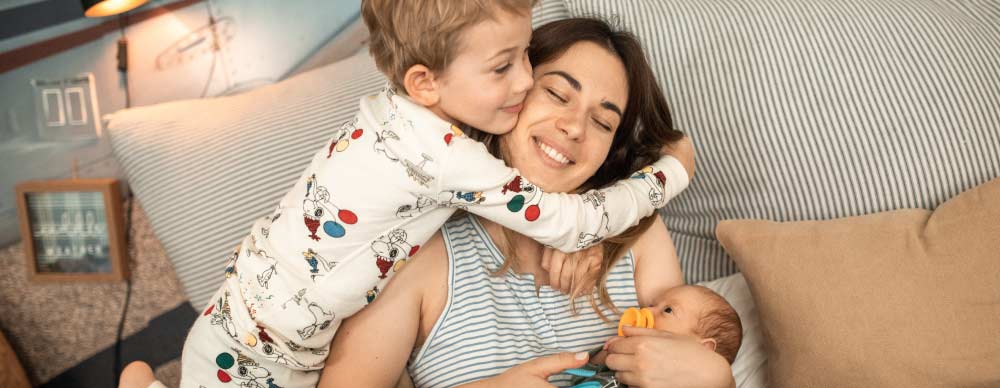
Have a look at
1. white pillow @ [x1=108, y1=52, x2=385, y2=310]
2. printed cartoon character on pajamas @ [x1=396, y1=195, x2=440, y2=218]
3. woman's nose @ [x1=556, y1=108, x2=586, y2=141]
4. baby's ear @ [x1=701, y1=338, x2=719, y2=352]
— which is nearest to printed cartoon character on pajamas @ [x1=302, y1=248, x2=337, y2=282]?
printed cartoon character on pajamas @ [x1=396, y1=195, x2=440, y2=218]

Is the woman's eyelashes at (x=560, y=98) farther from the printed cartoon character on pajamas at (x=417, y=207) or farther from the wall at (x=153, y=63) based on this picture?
the wall at (x=153, y=63)

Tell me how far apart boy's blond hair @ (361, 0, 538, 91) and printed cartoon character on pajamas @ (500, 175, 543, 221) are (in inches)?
8.5

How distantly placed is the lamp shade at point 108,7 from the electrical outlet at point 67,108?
8.2 inches

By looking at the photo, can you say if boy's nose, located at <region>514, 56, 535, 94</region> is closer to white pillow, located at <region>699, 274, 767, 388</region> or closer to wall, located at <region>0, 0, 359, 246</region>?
white pillow, located at <region>699, 274, 767, 388</region>

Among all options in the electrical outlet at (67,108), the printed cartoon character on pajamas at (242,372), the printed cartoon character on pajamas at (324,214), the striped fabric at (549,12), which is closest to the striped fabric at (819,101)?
the striped fabric at (549,12)

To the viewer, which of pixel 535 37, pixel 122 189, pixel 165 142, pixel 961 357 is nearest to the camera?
pixel 961 357

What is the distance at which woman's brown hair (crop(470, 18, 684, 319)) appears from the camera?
1354 mm

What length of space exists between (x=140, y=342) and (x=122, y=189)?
0.45m

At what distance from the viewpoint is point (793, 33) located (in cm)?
162

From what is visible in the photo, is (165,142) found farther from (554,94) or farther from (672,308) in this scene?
(672,308)

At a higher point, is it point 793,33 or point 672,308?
point 793,33

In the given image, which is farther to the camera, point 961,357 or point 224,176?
point 224,176

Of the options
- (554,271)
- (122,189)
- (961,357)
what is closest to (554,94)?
(554,271)

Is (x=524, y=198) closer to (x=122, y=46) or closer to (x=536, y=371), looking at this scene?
(x=536, y=371)
